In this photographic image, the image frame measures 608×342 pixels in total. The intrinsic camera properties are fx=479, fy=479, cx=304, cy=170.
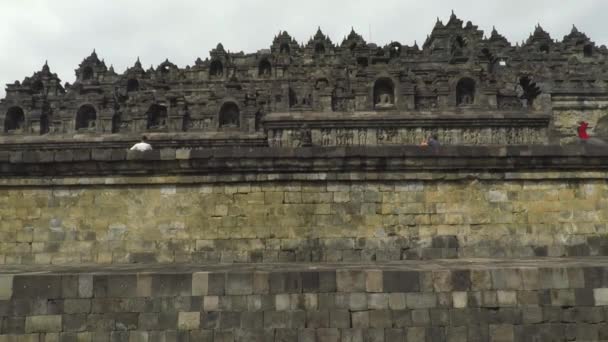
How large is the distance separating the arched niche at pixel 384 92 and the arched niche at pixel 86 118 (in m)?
14.4

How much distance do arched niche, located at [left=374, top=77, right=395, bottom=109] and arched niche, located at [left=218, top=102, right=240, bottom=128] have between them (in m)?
6.89

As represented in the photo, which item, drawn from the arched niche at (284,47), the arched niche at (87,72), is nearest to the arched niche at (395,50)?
the arched niche at (284,47)

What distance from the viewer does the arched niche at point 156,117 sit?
2370 centimetres

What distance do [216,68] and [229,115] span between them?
16.7 m

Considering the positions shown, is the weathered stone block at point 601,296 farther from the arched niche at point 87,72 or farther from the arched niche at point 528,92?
the arched niche at point 87,72

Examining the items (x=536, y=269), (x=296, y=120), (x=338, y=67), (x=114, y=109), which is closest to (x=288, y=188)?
(x=536, y=269)

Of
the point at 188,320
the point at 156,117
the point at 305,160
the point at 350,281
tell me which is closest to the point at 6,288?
the point at 188,320

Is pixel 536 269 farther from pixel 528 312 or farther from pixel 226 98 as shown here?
pixel 226 98

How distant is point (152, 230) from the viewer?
9.24 meters

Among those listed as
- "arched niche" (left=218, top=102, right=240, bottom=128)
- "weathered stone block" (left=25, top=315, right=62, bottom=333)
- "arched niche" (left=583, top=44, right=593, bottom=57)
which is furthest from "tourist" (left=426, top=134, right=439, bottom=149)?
"arched niche" (left=583, top=44, right=593, bottom=57)

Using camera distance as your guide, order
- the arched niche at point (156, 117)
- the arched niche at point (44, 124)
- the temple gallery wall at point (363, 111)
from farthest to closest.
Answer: the arched niche at point (44, 124), the arched niche at point (156, 117), the temple gallery wall at point (363, 111)

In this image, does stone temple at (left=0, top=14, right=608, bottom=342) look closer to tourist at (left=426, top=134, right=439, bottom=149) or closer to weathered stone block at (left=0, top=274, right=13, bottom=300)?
weathered stone block at (left=0, top=274, right=13, bottom=300)

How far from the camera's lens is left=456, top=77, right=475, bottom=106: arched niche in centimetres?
2040

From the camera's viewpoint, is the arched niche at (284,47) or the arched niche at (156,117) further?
the arched niche at (284,47)
